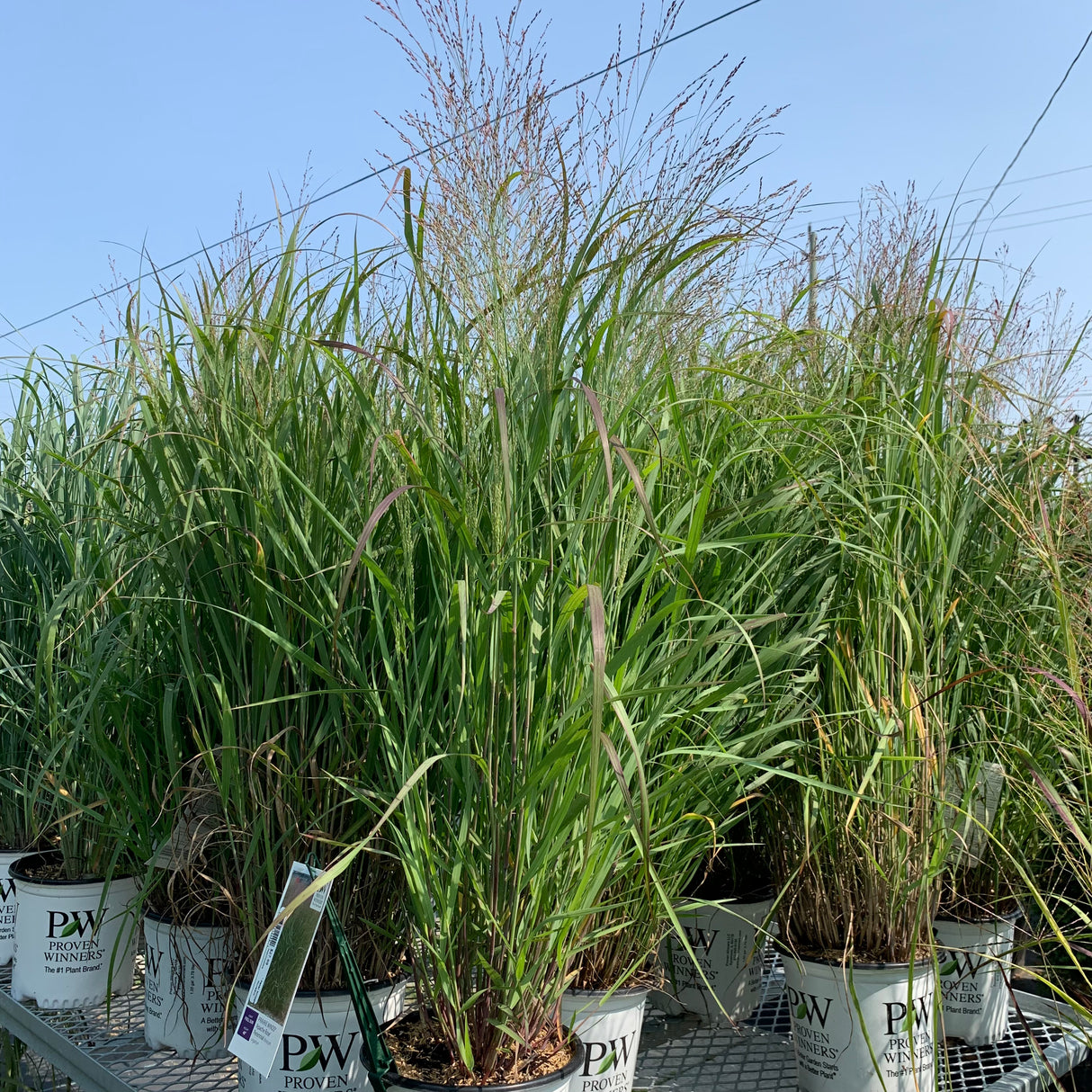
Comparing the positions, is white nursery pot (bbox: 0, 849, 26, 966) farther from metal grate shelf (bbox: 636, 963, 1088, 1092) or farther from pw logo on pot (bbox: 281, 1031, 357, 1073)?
metal grate shelf (bbox: 636, 963, 1088, 1092)

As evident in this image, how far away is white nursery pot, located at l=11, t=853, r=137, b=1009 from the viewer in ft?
5.22

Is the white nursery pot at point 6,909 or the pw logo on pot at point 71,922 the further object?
the white nursery pot at point 6,909

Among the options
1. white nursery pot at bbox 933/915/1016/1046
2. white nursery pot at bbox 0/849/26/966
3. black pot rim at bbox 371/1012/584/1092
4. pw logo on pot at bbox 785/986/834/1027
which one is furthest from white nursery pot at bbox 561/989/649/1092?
white nursery pot at bbox 0/849/26/966

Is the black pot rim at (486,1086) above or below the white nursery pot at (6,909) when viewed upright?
above

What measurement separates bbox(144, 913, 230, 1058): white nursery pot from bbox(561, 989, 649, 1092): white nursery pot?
47cm

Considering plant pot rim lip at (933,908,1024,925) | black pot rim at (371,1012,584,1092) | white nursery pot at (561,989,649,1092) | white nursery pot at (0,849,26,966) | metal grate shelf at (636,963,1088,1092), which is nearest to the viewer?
black pot rim at (371,1012,584,1092)

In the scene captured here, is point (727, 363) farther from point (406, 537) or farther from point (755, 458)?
point (406, 537)

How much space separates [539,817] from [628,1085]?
38 centimetres

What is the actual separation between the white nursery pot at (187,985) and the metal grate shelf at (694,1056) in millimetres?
40

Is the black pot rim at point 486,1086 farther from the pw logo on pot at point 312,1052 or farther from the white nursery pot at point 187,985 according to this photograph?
the white nursery pot at point 187,985

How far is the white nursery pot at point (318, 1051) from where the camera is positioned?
3.76 ft

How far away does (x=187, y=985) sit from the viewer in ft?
4.48

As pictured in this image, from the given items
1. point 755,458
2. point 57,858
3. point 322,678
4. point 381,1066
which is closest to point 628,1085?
point 381,1066

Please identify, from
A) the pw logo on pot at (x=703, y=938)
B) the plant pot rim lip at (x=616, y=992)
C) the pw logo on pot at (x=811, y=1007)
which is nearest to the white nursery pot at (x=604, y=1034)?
the plant pot rim lip at (x=616, y=992)
